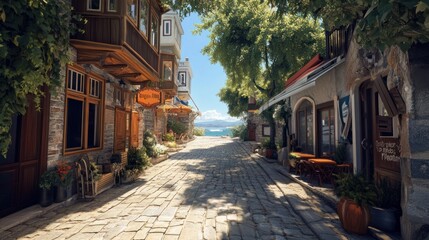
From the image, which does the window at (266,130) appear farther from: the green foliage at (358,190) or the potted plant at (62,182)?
the potted plant at (62,182)

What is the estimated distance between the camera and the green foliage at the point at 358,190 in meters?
3.87

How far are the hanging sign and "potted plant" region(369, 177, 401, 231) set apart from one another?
813 centimetres

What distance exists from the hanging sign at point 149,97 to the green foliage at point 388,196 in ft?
26.6

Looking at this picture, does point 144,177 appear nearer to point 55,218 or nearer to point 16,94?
point 55,218

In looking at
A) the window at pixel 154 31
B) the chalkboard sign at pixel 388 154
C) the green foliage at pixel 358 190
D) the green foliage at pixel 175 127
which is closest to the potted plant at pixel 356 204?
the green foliage at pixel 358 190

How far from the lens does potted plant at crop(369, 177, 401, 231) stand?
3.72 metres

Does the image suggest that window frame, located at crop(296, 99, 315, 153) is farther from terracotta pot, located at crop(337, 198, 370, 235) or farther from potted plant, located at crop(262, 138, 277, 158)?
terracotta pot, located at crop(337, 198, 370, 235)

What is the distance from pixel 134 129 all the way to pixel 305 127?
7582mm

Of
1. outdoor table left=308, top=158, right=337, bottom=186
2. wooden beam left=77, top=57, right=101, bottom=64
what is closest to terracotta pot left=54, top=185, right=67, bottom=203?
wooden beam left=77, top=57, right=101, bottom=64

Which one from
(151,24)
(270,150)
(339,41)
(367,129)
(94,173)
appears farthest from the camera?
(270,150)

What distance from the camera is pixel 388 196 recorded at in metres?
3.93

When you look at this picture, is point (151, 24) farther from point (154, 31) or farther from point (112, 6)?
point (112, 6)

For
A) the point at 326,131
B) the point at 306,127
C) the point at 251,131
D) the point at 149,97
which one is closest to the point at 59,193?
the point at 149,97

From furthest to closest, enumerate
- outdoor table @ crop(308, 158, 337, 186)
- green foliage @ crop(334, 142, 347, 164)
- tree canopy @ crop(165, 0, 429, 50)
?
green foliage @ crop(334, 142, 347, 164) < outdoor table @ crop(308, 158, 337, 186) < tree canopy @ crop(165, 0, 429, 50)
